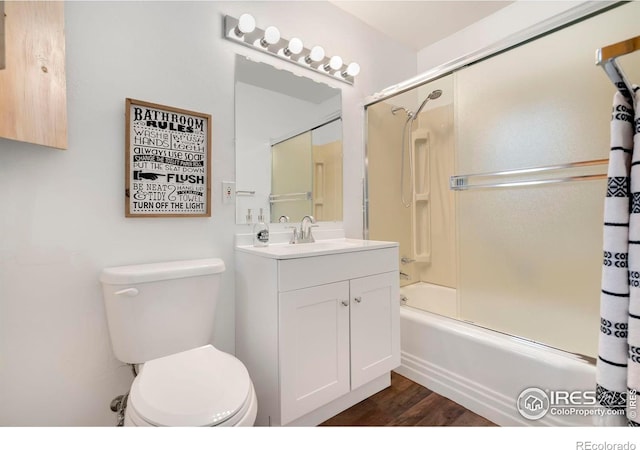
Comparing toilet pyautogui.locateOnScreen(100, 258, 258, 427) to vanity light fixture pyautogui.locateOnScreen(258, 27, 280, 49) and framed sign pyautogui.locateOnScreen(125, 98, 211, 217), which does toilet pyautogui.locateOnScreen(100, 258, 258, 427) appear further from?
vanity light fixture pyautogui.locateOnScreen(258, 27, 280, 49)

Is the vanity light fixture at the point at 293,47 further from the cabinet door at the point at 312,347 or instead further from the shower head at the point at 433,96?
the cabinet door at the point at 312,347

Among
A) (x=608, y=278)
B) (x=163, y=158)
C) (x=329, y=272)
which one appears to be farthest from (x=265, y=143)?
(x=608, y=278)

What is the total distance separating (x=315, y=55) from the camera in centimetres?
178

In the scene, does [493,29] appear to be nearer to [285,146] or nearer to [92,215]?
[285,146]

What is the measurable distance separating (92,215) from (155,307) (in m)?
0.44

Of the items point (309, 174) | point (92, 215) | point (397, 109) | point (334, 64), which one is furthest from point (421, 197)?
point (92, 215)

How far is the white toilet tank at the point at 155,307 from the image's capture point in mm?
1126

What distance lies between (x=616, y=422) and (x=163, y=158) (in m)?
1.74

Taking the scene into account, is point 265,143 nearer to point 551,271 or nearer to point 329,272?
point 329,272

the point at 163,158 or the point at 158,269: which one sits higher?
the point at 163,158

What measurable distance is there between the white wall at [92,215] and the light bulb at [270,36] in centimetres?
13
